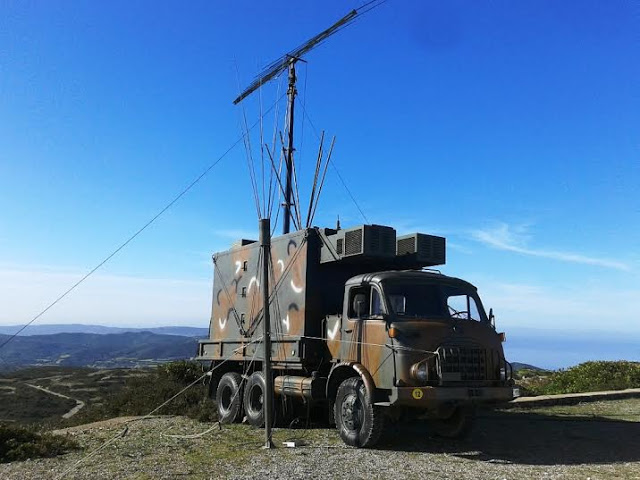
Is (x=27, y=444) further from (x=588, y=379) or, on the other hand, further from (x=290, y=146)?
(x=588, y=379)

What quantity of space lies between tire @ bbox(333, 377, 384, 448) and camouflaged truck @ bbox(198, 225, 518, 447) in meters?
0.02

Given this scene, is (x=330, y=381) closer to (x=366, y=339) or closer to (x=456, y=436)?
(x=366, y=339)

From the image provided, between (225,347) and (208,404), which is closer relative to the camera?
(225,347)

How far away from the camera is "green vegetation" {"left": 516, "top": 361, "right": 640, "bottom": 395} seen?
66.9ft

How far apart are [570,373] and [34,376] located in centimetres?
5552

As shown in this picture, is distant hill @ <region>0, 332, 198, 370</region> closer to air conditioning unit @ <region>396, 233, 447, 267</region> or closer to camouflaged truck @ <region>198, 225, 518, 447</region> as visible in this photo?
camouflaged truck @ <region>198, 225, 518, 447</region>

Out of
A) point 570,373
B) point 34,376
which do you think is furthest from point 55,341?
point 570,373

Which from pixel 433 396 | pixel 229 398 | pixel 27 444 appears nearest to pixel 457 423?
pixel 433 396

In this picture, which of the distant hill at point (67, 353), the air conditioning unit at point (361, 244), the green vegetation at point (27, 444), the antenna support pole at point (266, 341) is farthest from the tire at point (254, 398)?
the distant hill at point (67, 353)

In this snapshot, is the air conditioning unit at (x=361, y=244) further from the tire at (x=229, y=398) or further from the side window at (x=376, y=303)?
the tire at (x=229, y=398)

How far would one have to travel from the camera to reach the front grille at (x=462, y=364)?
9.06 m

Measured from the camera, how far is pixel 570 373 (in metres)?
22.5

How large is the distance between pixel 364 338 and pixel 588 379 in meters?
15.2

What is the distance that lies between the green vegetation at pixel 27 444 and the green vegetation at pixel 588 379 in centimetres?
1443
